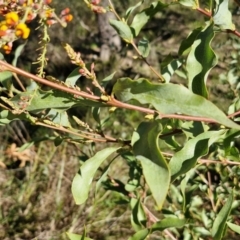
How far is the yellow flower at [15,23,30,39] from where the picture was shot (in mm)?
807

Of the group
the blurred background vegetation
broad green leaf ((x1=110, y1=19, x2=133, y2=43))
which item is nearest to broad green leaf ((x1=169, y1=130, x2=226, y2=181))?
broad green leaf ((x1=110, y1=19, x2=133, y2=43))

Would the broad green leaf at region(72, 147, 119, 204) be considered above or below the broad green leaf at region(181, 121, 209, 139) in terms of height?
below

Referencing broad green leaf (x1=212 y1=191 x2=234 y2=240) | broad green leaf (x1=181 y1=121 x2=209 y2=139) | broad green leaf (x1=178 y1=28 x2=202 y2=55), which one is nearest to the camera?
broad green leaf (x1=212 y1=191 x2=234 y2=240)

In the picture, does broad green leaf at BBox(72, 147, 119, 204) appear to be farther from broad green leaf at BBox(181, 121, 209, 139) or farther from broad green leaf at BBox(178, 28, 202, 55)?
broad green leaf at BBox(178, 28, 202, 55)

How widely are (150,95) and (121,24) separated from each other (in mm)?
542

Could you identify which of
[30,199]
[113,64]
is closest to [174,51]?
[113,64]

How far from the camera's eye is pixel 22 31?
810 millimetres

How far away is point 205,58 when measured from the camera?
3.73 ft

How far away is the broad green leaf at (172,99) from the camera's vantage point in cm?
92

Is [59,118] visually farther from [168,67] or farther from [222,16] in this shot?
[222,16]

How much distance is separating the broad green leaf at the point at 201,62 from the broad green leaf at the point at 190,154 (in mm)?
109

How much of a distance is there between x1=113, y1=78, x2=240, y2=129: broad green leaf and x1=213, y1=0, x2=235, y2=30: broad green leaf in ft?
1.44

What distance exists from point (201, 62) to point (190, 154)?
220 millimetres

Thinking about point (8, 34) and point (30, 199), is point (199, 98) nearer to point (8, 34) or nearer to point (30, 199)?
point (8, 34)
